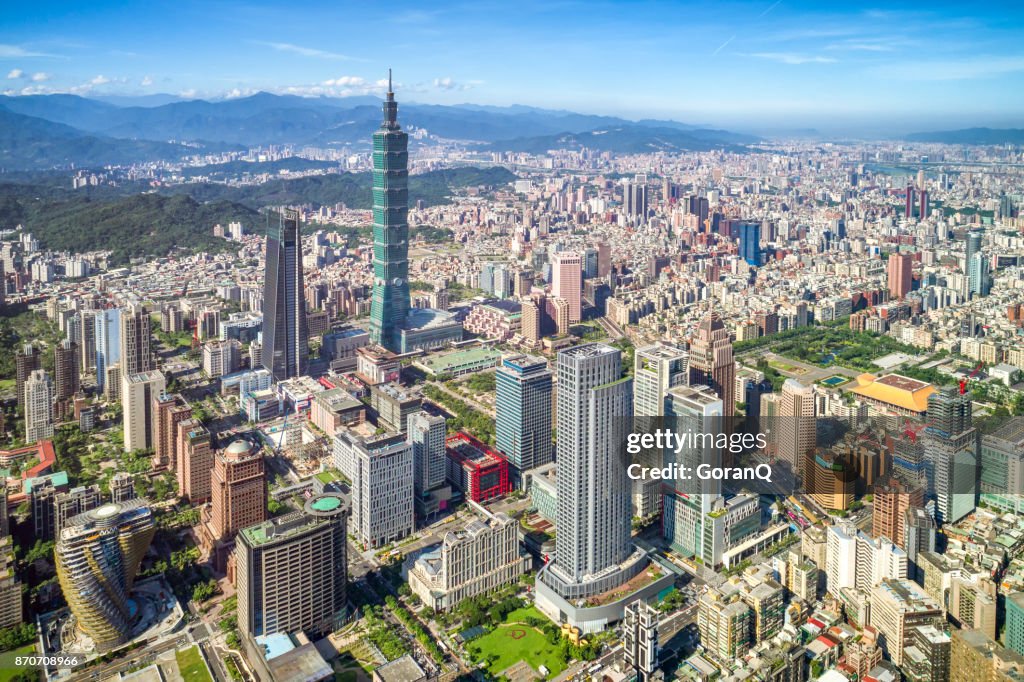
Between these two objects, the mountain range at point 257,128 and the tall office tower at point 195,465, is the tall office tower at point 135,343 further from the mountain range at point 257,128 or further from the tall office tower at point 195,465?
the mountain range at point 257,128

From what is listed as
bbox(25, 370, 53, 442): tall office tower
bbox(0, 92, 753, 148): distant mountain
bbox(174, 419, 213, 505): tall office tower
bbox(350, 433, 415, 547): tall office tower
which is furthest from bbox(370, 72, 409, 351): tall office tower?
bbox(0, 92, 753, 148): distant mountain

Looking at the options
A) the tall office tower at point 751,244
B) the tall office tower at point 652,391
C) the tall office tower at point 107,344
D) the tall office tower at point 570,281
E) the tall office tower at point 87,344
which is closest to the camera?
the tall office tower at point 652,391

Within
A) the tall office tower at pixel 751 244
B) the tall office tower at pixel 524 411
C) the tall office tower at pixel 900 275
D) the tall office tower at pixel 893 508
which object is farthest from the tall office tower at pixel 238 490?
the tall office tower at pixel 751 244

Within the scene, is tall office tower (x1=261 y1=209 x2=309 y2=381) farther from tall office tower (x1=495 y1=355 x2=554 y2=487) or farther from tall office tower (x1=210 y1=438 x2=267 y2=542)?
tall office tower (x1=210 y1=438 x2=267 y2=542)

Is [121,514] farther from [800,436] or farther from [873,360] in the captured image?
[873,360]

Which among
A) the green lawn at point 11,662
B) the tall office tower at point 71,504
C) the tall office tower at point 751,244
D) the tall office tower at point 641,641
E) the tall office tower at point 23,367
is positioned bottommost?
the green lawn at point 11,662

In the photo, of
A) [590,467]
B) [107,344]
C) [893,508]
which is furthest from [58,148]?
[893,508]
